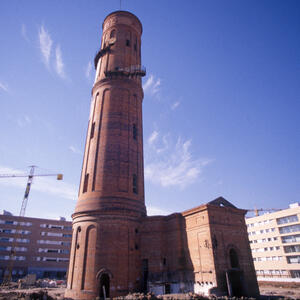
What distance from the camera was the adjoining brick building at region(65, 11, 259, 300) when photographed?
21.8 metres

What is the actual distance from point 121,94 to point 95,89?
4074 millimetres

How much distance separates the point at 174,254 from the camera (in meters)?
24.2

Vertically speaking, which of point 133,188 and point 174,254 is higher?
point 133,188

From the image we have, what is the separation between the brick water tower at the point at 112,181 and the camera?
73.7 ft

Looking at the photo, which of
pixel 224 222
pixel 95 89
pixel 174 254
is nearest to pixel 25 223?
pixel 95 89

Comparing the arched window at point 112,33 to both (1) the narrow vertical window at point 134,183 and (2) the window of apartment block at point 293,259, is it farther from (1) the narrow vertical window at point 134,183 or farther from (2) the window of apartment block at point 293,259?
(2) the window of apartment block at point 293,259

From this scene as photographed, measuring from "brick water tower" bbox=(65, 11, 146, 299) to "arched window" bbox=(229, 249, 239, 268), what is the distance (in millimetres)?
8732

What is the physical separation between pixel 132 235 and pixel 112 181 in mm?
5795

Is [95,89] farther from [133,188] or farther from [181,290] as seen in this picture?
[181,290]

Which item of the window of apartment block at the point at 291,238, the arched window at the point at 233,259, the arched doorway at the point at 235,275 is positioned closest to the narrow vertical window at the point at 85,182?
the arched doorway at the point at 235,275

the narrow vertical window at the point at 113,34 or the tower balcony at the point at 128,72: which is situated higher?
the narrow vertical window at the point at 113,34

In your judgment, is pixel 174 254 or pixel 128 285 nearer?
pixel 128 285

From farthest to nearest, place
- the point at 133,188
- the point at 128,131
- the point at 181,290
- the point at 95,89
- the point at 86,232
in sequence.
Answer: the point at 95,89, the point at 128,131, the point at 133,188, the point at 86,232, the point at 181,290

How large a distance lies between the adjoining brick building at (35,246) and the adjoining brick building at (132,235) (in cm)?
5006
